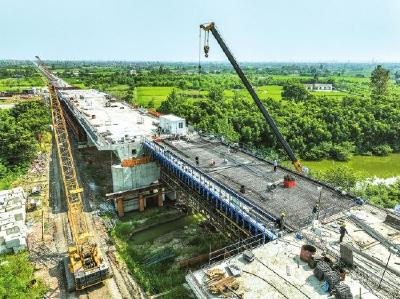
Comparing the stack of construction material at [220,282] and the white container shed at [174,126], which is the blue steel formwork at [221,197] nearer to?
the stack of construction material at [220,282]

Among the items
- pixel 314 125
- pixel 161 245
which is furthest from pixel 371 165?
pixel 161 245

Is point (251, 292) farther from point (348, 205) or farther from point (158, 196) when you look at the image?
point (158, 196)

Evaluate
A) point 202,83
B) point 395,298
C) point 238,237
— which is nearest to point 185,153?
point 238,237

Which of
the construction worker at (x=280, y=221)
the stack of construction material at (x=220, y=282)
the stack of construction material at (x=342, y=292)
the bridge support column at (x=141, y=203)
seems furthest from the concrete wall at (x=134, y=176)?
the stack of construction material at (x=342, y=292)

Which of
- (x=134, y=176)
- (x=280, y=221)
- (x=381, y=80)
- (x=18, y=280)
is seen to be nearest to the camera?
(x=280, y=221)

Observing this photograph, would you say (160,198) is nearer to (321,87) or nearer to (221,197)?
(221,197)

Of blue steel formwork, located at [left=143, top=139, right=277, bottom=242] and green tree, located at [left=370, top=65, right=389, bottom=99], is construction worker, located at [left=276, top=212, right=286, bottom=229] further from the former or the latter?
green tree, located at [left=370, top=65, right=389, bottom=99]
